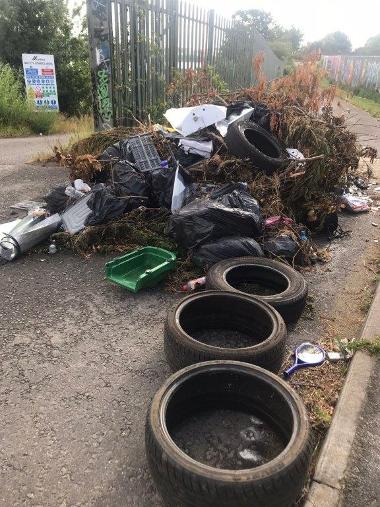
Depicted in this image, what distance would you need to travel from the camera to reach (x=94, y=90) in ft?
23.6

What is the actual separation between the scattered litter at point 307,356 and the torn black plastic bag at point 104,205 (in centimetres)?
241

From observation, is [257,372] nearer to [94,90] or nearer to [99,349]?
[99,349]

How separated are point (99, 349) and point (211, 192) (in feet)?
7.10

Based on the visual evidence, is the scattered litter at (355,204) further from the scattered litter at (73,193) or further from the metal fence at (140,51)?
the metal fence at (140,51)

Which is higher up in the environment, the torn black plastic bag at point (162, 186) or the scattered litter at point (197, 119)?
the scattered litter at point (197, 119)

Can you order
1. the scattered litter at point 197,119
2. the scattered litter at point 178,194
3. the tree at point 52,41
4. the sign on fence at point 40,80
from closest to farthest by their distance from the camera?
the scattered litter at point 178,194 < the scattered litter at point 197,119 < the sign on fence at point 40,80 < the tree at point 52,41

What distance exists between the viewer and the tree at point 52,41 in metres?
12.3

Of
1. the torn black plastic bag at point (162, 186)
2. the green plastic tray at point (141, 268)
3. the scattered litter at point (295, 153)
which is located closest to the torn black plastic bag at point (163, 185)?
the torn black plastic bag at point (162, 186)

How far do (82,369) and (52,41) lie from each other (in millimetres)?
13157

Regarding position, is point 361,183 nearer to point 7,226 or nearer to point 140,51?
point 140,51

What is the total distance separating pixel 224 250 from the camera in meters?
3.80

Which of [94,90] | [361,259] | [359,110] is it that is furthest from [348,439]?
[359,110]

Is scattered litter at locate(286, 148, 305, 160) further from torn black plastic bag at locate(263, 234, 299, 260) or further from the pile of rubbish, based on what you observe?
torn black plastic bag at locate(263, 234, 299, 260)

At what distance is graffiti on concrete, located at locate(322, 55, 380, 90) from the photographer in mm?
29319
